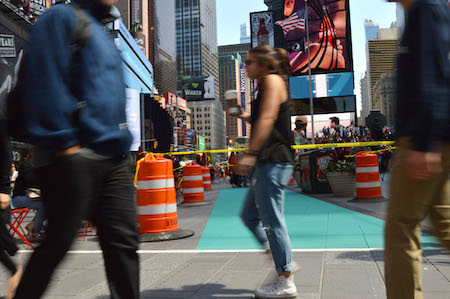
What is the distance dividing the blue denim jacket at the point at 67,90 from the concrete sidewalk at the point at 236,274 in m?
1.16

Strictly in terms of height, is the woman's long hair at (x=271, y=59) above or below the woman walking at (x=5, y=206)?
above

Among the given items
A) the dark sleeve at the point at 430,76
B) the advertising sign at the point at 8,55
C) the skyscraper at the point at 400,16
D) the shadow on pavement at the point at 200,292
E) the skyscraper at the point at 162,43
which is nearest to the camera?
the dark sleeve at the point at 430,76

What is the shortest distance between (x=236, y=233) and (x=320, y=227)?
1.32 metres

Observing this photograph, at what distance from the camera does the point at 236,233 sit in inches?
252

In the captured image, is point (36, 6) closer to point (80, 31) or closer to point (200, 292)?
point (200, 292)

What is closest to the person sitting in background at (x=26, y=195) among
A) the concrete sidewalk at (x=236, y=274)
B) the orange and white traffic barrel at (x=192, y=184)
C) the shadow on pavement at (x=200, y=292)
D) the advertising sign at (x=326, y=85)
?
the concrete sidewalk at (x=236, y=274)

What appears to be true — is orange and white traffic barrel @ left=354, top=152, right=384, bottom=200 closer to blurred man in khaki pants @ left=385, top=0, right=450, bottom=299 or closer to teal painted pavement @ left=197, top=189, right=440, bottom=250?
teal painted pavement @ left=197, top=189, right=440, bottom=250

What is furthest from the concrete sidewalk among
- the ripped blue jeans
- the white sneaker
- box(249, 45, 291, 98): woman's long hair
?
box(249, 45, 291, 98): woman's long hair

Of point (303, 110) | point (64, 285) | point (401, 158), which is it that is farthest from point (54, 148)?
point (303, 110)

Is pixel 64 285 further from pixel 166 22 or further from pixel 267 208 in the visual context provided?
pixel 166 22

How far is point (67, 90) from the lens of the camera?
1915 mm

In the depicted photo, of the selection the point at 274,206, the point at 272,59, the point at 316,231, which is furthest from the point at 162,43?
the point at 274,206

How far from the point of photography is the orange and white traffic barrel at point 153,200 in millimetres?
6176

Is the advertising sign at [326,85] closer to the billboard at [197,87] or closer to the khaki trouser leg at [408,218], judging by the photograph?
the khaki trouser leg at [408,218]
